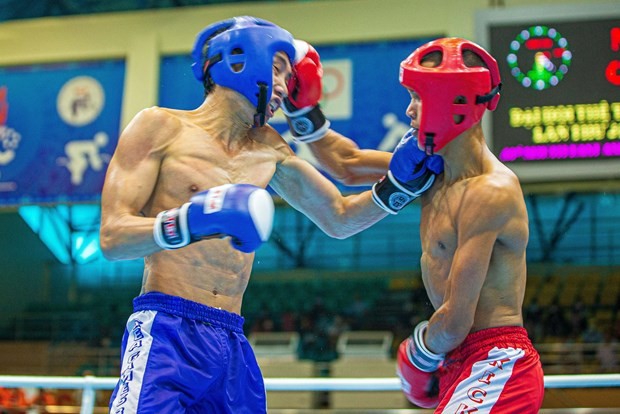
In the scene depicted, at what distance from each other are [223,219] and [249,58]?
24.2 inches

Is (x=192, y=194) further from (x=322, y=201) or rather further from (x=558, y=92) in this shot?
(x=558, y=92)

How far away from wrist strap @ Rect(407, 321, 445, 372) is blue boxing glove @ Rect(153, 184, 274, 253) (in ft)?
2.18

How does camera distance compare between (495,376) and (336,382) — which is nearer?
(495,376)

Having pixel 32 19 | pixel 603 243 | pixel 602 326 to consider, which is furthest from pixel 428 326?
pixel 603 243

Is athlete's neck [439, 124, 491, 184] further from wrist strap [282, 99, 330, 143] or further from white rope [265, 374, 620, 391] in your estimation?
white rope [265, 374, 620, 391]

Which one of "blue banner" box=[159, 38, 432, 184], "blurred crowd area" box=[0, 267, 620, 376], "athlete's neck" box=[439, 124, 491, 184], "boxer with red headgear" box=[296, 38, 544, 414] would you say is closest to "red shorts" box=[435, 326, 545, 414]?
"boxer with red headgear" box=[296, 38, 544, 414]

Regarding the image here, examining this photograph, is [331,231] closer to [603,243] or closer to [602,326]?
[602,326]

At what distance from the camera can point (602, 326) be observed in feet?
36.0

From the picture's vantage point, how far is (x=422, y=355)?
2.36 metres

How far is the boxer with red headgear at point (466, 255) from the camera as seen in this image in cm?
220

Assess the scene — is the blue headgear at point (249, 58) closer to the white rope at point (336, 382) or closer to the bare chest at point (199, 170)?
the bare chest at point (199, 170)

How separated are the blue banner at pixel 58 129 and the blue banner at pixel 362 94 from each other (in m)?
0.78

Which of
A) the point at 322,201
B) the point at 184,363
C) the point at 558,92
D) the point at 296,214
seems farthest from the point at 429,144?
the point at 296,214

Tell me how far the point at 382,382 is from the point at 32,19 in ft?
19.9
